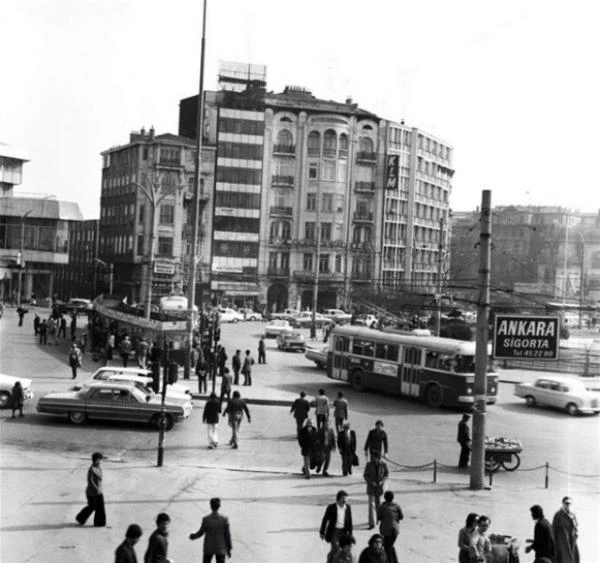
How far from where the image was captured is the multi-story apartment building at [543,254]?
101 meters

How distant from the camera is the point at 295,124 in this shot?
298 feet

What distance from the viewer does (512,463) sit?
21.7 m

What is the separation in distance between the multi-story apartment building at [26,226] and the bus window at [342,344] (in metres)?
38.7

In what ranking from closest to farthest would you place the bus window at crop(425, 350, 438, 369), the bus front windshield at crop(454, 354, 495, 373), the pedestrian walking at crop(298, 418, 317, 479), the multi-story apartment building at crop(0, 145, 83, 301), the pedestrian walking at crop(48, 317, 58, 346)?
the pedestrian walking at crop(298, 418, 317, 479) < the bus front windshield at crop(454, 354, 495, 373) < the bus window at crop(425, 350, 438, 369) < the pedestrian walking at crop(48, 317, 58, 346) < the multi-story apartment building at crop(0, 145, 83, 301)

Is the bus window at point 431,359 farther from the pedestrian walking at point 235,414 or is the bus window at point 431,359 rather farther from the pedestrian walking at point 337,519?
the pedestrian walking at point 337,519

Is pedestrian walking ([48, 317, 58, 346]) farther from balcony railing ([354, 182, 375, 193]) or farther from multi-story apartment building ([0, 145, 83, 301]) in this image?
balcony railing ([354, 182, 375, 193])

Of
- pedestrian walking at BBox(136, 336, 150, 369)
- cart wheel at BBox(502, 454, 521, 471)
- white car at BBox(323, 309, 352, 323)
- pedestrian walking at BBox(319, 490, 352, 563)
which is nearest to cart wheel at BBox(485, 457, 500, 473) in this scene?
cart wheel at BBox(502, 454, 521, 471)

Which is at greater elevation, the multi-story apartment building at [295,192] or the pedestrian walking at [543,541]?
the multi-story apartment building at [295,192]

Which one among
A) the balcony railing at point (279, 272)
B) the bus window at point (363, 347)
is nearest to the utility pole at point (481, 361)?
the bus window at point (363, 347)

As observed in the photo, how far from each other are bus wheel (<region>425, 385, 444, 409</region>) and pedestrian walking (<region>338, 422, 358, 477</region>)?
11.6 m

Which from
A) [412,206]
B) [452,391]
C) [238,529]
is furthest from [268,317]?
[238,529]

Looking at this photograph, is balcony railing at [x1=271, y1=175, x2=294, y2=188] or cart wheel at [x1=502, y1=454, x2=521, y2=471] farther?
balcony railing at [x1=271, y1=175, x2=294, y2=188]

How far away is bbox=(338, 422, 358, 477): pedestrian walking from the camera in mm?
19375

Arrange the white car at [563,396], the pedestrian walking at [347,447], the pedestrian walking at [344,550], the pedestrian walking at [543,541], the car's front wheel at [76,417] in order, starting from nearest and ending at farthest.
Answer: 1. the pedestrian walking at [344,550]
2. the pedestrian walking at [543,541]
3. the pedestrian walking at [347,447]
4. the car's front wheel at [76,417]
5. the white car at [563,396]
